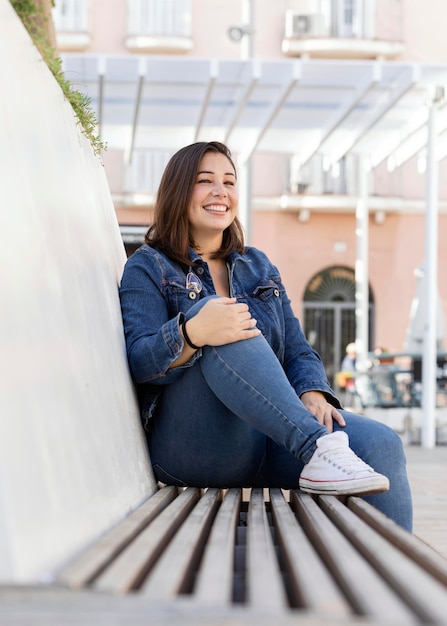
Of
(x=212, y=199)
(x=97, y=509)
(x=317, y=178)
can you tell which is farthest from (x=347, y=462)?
(x=317, y=178)

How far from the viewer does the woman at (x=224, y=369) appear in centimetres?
245

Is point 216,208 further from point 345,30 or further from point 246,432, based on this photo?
point 345,30

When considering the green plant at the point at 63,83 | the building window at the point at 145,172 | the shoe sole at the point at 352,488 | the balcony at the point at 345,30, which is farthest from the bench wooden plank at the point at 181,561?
the balcony at the point at 345,30

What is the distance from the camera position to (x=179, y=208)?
10.1 ft

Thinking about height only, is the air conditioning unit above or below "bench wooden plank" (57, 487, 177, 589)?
above

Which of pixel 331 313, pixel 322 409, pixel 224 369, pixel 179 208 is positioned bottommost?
pixel 331 313

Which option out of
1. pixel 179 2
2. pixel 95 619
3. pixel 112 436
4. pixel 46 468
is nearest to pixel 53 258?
pixel 112 436

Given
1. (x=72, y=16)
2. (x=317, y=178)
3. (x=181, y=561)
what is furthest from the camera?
(x=317, y=178)

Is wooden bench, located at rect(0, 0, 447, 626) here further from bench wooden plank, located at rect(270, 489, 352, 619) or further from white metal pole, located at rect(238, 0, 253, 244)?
white metal pole, located at rect(238, 0, 253, 244)

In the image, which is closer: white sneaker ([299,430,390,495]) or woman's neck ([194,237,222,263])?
white sneaker ([299,430,390,495])

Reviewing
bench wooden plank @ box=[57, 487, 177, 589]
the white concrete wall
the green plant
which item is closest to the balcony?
the green plant

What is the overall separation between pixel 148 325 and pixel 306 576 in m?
1.45

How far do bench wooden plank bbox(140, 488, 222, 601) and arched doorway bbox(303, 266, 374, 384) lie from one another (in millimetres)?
20152

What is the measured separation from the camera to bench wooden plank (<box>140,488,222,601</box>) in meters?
1.24
